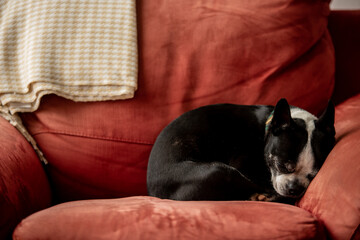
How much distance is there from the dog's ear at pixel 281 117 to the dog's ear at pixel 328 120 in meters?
0.12

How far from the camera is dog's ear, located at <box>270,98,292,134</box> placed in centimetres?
142

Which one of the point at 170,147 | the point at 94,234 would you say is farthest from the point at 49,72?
the point at 94,234

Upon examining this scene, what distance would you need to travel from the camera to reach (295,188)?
1398 mm

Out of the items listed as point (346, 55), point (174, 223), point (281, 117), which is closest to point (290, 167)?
point (281, 117)

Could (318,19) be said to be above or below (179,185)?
above

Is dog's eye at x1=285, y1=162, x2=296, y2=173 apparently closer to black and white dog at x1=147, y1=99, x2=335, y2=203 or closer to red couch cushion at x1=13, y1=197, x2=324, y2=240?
black and white dog at x1=147, y1=99, x2=335, y2=203

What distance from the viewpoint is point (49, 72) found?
164 centimetres

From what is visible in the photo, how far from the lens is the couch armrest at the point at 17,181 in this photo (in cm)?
118

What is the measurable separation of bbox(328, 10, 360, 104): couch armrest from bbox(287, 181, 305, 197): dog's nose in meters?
0.74

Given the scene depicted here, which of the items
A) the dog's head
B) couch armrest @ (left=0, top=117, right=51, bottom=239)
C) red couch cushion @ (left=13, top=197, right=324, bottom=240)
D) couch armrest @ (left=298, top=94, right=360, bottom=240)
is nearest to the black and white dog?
the dog's head

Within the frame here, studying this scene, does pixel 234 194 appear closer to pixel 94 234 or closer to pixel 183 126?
pixel 183 126

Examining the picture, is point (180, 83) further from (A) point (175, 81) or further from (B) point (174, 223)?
(B) point (174, 223)

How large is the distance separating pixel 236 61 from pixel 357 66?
675mm

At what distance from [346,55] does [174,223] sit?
140 cm
